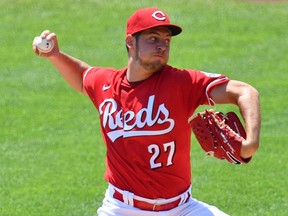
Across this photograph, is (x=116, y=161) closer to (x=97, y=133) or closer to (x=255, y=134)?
(x=255, y=134)

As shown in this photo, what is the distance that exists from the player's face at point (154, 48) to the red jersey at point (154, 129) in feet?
0.35

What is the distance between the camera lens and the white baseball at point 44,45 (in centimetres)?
Answer: 632

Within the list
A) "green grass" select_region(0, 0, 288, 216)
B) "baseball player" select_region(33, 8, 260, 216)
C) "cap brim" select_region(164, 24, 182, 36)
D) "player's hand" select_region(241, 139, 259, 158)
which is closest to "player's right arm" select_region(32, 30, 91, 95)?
"baseball player" select_region(33, 8, 260, 216)

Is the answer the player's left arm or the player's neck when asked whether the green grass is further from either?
the player's left arm

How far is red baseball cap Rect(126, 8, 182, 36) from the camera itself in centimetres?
566

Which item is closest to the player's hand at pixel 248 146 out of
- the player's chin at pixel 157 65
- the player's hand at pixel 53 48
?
the player's chin at pixel 157 65

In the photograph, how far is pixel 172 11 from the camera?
617 inches

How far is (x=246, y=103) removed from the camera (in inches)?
207

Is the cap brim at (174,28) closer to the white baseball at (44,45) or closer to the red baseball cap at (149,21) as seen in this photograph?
the red baseball cap at (149,21)

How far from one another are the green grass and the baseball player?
228 cm

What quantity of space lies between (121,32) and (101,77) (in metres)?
8.88

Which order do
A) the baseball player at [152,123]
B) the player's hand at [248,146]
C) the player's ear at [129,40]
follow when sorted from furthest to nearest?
the player's ear at [129,40] < the baseball player at [152,123] < the player's hand at [248,146]

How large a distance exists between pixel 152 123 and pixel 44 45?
1163 mm

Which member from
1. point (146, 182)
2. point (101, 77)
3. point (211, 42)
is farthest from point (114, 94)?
point (211, 42)
